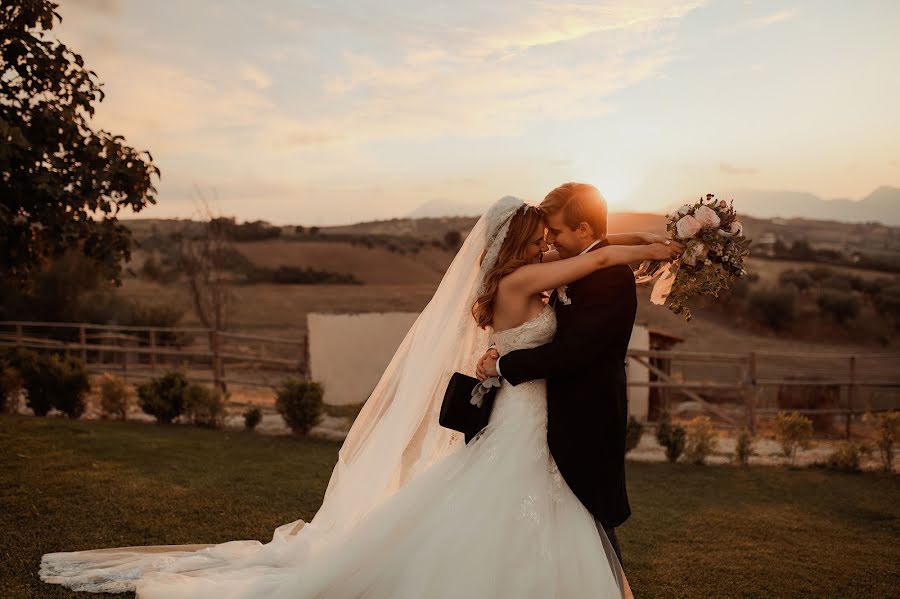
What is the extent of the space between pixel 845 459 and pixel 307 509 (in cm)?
723

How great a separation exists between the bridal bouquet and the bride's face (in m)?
0.66

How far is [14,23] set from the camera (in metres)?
8.05

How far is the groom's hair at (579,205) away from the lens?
12.9ft

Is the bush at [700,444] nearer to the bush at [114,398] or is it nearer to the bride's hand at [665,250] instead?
the bride's hand at [665,250]

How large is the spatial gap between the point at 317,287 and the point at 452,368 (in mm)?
40265

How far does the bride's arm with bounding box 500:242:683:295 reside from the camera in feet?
12.0

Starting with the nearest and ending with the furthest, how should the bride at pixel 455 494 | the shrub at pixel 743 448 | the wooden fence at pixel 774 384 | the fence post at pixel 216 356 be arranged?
the bride at pixel 455 494
the shrub at pixel 743 448
the wooden fence at pixel 774 384
the fence post at pixel 216 356

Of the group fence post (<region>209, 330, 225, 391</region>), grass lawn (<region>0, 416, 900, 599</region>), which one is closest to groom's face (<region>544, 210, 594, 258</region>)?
grass lawn (<region>0, 416, 900, 599</region>)

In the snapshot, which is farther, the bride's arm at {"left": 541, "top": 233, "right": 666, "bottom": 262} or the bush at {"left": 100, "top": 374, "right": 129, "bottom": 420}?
the bush at {"left": 100, "top": 374, "right": 129, "bottom": 420}

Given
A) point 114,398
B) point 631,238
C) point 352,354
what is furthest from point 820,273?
point 631,238

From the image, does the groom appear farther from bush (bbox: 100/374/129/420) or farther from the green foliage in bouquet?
bush (bbox: 100/374/129/420)

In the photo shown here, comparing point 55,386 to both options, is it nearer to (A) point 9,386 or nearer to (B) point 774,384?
(A) point 9,386

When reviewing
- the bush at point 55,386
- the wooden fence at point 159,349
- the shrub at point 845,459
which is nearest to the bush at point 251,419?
the wooden fence at point 159,349

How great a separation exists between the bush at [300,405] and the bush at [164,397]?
168 cm
